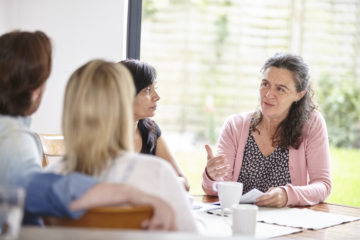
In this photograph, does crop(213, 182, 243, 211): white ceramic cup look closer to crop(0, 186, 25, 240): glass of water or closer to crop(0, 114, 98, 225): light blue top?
crop(0, 114, 98, 225): light blue top

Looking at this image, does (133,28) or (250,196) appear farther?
(133,28)

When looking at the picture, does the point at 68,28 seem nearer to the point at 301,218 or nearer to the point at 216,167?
the point at 216,167

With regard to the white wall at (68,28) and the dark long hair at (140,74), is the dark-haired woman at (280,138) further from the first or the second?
the white wall at (68,28)

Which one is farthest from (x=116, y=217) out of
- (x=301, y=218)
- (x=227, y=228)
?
(x=301, y=218)

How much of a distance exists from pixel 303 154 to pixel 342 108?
2.04m

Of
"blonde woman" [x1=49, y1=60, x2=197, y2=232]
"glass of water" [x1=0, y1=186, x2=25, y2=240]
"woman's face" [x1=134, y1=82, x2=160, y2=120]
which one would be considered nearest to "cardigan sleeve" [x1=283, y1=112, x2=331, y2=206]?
"woman's face" [x1=134, y1=82, x2=160, y2=120]

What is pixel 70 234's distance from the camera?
36.6 inches

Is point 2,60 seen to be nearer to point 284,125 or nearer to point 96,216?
point 96,216

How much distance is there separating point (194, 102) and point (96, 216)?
3346 millimetres

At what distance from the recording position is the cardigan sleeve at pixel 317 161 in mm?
2043

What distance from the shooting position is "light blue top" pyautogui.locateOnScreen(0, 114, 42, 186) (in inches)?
46.6

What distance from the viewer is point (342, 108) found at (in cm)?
413

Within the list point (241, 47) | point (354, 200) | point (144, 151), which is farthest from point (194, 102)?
point (144, 151)

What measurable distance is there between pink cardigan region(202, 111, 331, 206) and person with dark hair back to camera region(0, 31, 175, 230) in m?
0.92
